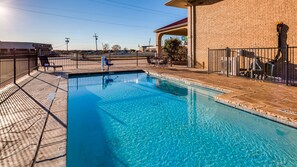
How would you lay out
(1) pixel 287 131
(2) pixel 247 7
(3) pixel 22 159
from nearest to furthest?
(3) pixel 22 159, (1) pixel 287 131, (2) pixel 247 7

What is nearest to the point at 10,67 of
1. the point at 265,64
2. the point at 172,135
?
the point at 172,135

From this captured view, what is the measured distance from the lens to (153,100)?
6.66m

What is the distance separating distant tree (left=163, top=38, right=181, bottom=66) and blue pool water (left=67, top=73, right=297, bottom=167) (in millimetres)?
12199

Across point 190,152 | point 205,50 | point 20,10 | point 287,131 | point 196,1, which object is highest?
point 20,10

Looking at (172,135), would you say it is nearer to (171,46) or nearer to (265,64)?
(265,64)

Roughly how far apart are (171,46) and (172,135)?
14899 millimetres

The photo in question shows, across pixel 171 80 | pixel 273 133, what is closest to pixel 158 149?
pixel 273 133

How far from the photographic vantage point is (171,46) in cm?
1802

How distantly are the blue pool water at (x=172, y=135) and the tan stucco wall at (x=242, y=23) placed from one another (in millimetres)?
5157

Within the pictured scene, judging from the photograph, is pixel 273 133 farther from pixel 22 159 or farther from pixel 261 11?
pixel 261 11

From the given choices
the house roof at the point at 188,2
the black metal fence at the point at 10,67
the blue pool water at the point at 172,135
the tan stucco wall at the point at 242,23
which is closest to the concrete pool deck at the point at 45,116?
the blue pool water at the point at 172,135

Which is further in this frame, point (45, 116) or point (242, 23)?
point (242, 23)

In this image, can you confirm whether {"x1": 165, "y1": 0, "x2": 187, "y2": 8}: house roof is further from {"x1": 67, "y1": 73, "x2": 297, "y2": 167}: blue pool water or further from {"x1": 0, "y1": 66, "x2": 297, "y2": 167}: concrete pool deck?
{"x1": 67, "y1": 73, "x2": 297, "y2": 167}: blue pool water

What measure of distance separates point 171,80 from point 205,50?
173 inches
